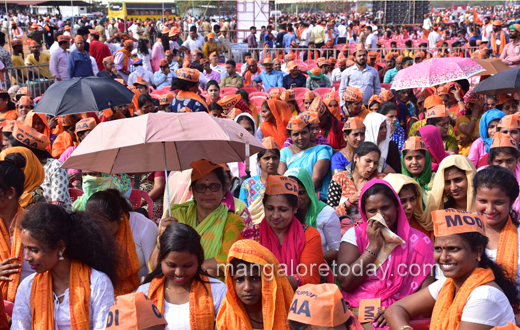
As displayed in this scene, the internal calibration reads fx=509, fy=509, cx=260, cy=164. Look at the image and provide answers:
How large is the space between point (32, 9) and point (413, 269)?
137 feet

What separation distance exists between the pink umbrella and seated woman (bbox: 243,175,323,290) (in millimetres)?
3910

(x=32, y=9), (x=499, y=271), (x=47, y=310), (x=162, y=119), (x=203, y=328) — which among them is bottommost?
(x=203, y=328)

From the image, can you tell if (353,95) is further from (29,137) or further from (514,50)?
(514,50)

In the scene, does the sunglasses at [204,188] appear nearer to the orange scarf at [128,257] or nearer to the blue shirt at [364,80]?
the orange scarf at [128,257]

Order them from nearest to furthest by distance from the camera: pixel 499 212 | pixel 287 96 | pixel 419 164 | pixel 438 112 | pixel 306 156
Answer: pixel 499 212, pixel 419 164, pixel 306 156, pixel 438 112, pixel 287 96

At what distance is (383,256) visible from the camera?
10.7ft

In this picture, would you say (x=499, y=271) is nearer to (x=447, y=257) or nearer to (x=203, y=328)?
(x=447, y=257)

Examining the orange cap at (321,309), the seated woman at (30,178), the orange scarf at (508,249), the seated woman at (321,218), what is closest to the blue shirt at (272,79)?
the seated woman at (321,218)

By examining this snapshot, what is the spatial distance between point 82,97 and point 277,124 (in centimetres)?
253

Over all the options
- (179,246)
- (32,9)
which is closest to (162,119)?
(179,246)

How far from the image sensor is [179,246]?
9.20ft

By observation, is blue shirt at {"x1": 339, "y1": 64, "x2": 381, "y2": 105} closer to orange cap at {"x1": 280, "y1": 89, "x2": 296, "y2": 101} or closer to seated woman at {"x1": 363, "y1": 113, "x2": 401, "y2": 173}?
orange cap at {"x1": 280, "y1": 89, "x2": 296, "y2": 101}

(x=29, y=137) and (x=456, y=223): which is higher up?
(x=29, y=137)

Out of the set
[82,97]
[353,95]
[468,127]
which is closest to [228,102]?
[353,95]
